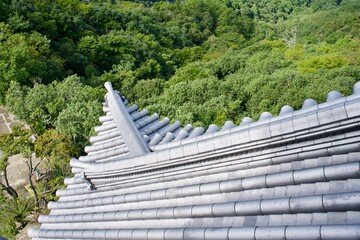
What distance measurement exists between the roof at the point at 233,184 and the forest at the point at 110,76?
859 centimetres

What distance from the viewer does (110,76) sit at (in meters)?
30.4

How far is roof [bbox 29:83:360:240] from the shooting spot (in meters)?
4.00

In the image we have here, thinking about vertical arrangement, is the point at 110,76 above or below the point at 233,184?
below

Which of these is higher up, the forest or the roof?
the roof

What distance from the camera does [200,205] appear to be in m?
5.05

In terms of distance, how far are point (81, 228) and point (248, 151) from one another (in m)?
3.07

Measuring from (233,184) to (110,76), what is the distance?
26.3 metres

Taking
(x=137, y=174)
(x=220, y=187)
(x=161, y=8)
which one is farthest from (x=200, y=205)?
(x=161, y=8)

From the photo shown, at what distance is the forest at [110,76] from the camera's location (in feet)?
54.3

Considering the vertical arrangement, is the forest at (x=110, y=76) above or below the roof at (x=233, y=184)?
below

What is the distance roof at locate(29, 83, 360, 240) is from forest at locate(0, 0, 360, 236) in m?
8.59

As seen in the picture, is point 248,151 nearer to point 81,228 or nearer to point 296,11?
point 81,228

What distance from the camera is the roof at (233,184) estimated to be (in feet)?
13.1

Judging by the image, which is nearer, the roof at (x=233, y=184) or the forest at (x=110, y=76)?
the roof at (x=233, y=184)
